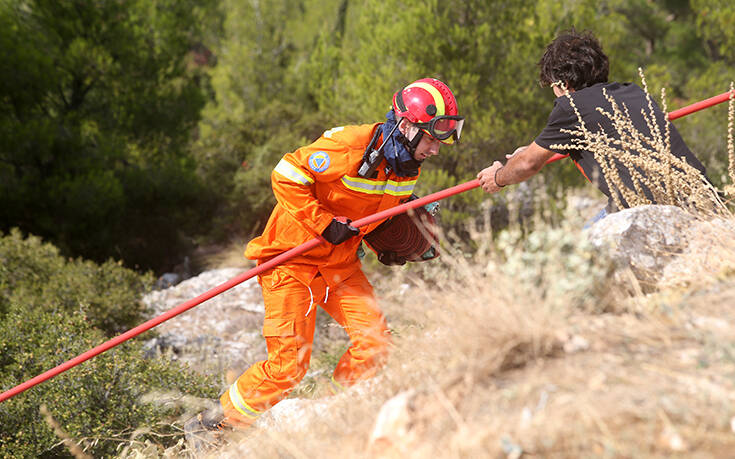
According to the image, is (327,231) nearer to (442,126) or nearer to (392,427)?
(442,126)

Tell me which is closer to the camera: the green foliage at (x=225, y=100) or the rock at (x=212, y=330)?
the rock at (x=212, y=330)

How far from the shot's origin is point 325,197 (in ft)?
11.2

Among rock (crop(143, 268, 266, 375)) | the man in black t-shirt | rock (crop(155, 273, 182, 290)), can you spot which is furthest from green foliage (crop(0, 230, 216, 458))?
rock (crop(155, 273, 182, 290))

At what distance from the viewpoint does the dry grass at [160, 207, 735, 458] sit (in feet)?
5.02

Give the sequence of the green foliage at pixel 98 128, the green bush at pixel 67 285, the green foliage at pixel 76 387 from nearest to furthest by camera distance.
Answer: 1. the green foliage at pixel 76 387
2. the green bush at pixel 67 285
3. the green foliage at pixel 98 128

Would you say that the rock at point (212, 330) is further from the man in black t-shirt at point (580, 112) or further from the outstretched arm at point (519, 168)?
the man in black t-shirt at point (580, 112)

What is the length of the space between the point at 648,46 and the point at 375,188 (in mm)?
17555

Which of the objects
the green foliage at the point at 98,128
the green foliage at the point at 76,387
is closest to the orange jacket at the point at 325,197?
the green foliage at the point at 76,387

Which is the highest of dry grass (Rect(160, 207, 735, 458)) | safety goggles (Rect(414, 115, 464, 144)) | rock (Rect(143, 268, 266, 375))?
safety goggles (Rect(414, 115, 464, 144))

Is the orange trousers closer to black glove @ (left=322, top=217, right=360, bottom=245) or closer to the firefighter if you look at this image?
the firefighter

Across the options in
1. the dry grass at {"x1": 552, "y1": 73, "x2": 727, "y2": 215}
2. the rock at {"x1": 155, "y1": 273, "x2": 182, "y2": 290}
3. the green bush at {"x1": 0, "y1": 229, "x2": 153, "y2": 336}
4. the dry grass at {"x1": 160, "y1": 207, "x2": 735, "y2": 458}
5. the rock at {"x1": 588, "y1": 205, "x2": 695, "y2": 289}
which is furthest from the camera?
the rock at {"x1": 155, "y1": 273, "x2": 182, "y2": 290}

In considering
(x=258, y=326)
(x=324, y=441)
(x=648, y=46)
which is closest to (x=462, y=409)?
(x=324, y=441)

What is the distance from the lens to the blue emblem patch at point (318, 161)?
3191 mm

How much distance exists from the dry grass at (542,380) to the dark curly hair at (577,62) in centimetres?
155
